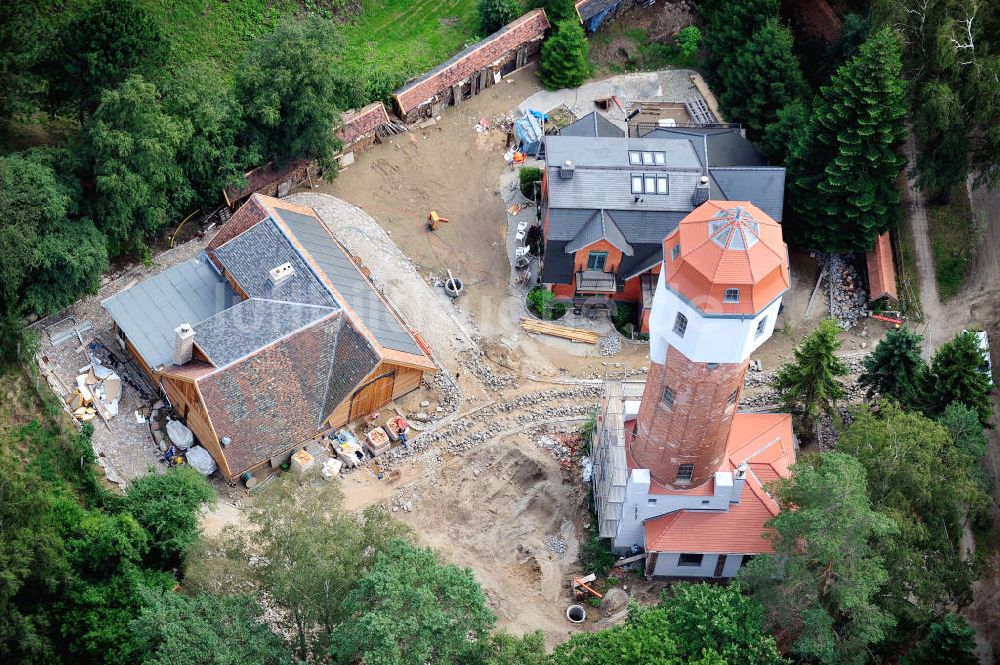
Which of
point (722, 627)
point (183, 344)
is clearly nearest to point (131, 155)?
point (183, 344)

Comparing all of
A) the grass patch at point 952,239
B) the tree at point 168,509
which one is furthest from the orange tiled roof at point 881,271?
the tree at point 168,509

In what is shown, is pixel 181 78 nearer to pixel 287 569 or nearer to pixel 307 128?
pixel 307 128

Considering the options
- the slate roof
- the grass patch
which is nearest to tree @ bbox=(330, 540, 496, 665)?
the slate roof

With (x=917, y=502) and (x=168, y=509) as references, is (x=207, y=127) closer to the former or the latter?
(x=168, y=509)

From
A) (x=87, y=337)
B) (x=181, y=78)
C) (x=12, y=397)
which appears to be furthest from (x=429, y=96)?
(x=12, y=397)

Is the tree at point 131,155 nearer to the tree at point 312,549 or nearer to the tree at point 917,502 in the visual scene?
the tree at point 312,549

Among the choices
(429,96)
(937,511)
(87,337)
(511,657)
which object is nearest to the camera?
(511,657)
